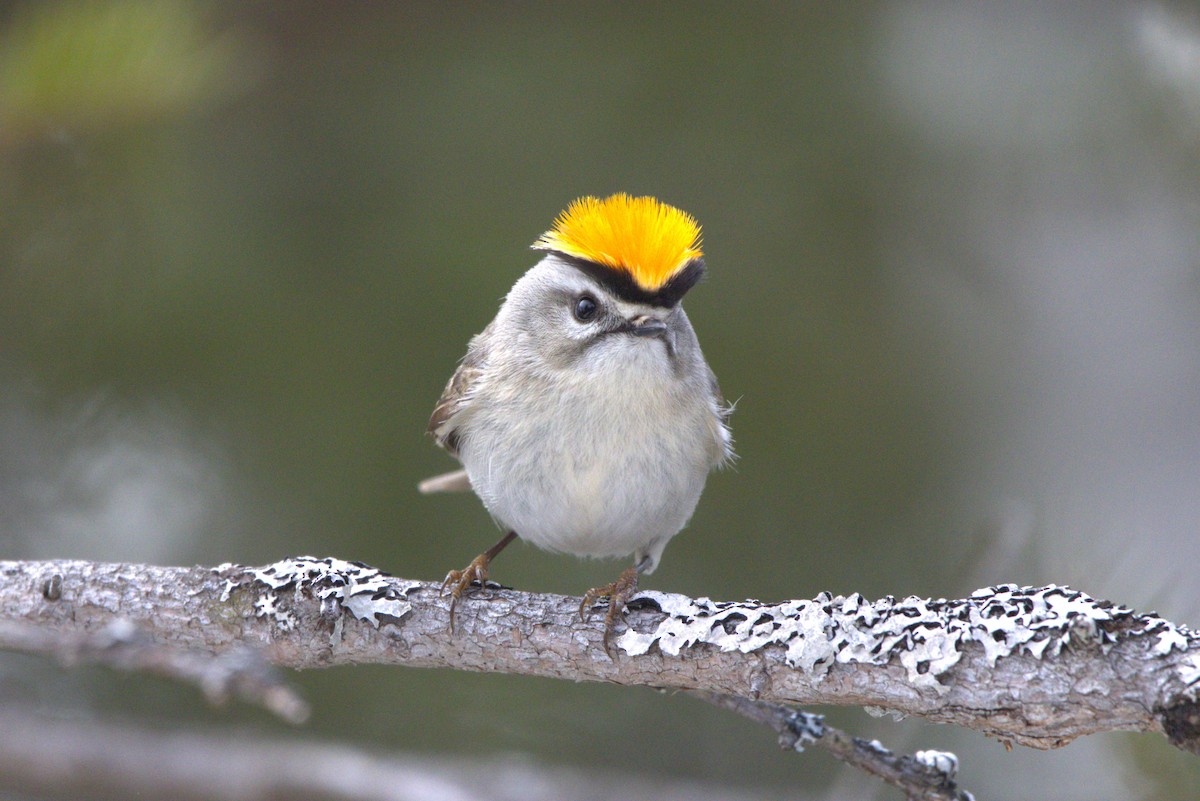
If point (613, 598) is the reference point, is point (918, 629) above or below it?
below

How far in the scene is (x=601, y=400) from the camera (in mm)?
2354

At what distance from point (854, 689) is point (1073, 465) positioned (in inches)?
69.7

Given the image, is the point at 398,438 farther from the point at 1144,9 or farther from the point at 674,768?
the point at 1144,9

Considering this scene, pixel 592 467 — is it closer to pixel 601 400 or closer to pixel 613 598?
pixel 601 400

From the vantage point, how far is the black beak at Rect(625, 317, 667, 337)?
7.66 ft

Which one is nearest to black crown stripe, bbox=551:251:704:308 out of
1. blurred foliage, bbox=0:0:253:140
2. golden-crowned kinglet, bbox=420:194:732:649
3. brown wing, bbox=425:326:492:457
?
golden-crowned kinglet, bbox=420:194:732:649

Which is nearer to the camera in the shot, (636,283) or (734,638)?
(734,638)

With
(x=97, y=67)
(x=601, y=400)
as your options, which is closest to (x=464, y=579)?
(x=601, y=400)

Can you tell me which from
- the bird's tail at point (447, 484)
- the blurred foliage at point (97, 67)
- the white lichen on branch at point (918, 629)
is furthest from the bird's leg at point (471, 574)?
the blurred foliage at point (97, 67)

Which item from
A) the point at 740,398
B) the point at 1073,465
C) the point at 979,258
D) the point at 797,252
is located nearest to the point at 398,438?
the point at 740,398

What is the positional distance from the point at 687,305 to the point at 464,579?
111 cm

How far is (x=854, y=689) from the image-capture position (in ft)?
4.99

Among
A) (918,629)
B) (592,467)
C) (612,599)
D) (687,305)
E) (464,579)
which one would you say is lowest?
(918,629)

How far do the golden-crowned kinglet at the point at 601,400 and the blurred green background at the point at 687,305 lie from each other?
7.7 inches
